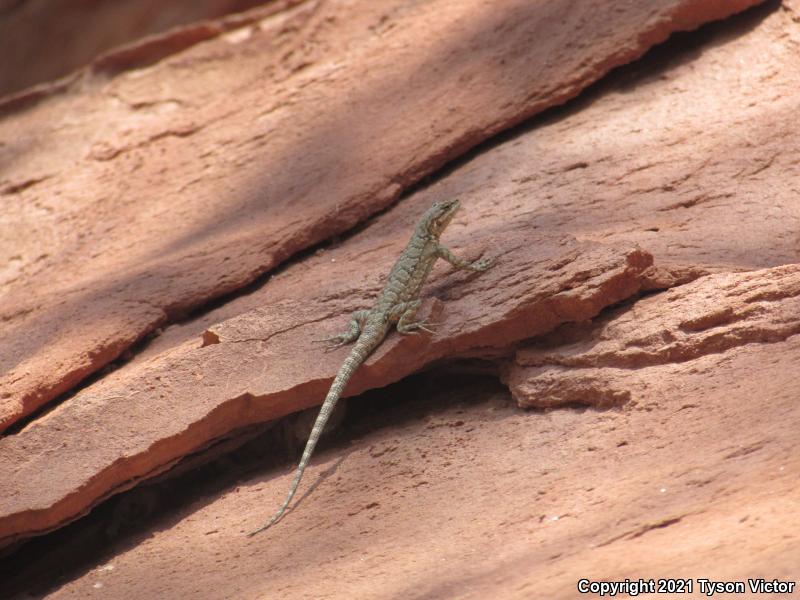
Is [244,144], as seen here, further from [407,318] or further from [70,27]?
[70,27]

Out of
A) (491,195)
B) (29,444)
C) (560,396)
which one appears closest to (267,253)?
(491,195)

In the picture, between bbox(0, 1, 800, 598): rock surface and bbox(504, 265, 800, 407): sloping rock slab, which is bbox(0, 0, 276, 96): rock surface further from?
bbox(504, 265, 800, 407): sloping rock slab

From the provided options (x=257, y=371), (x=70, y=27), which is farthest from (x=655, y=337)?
(x=70, y=27)

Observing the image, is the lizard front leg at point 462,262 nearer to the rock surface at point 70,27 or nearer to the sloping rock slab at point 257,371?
the sloping rock slab at point 257,371

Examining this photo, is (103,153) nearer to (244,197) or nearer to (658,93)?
(244,197)

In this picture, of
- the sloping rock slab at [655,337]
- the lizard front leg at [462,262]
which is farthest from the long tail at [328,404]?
the sloping rock slab at [655,337]

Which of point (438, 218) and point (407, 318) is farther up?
point (438, 218)

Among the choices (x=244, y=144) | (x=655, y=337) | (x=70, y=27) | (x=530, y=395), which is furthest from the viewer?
(x=70, y=27)
